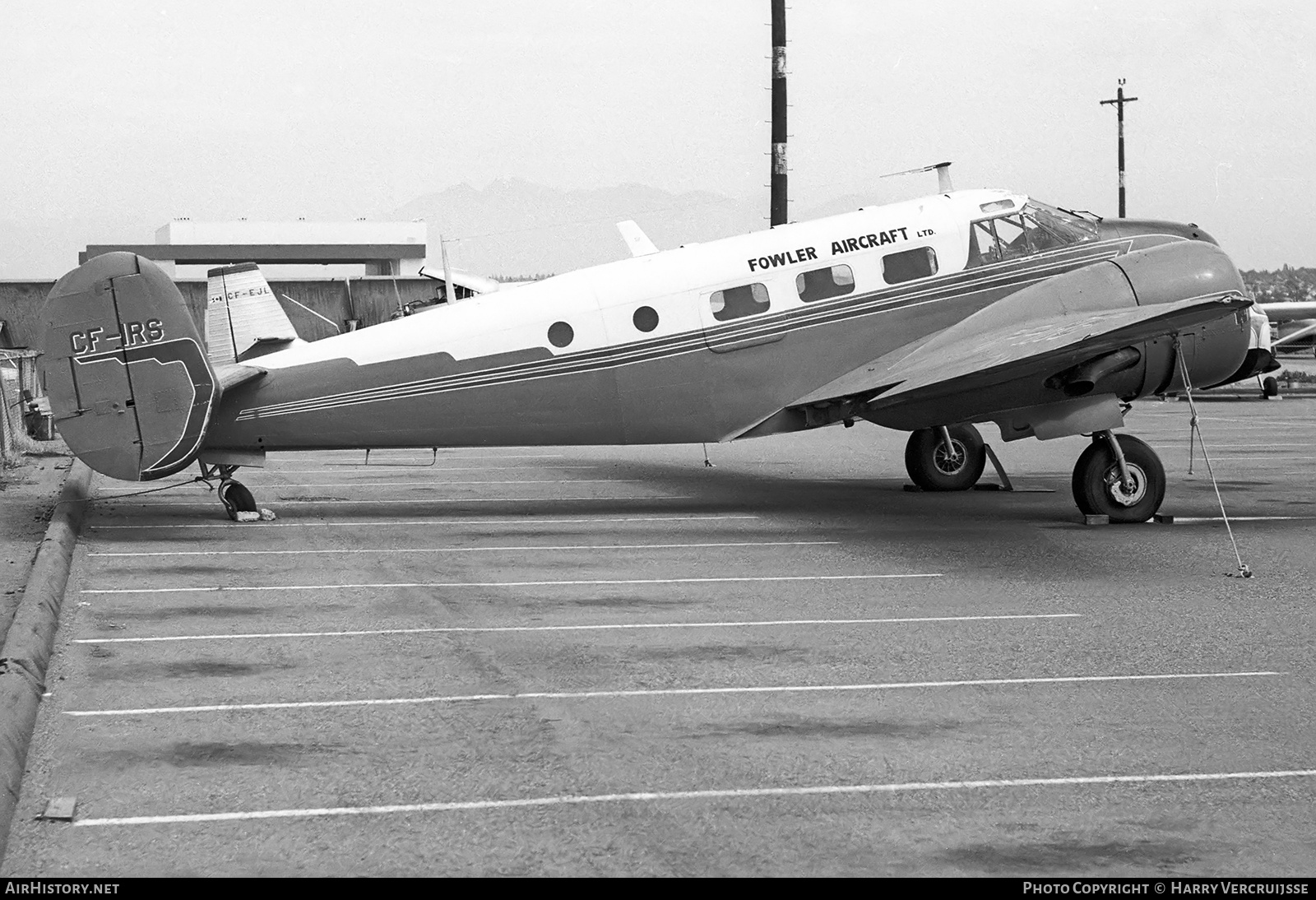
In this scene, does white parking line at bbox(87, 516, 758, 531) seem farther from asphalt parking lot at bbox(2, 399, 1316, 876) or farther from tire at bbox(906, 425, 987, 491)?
tire at bbox(906, 425, 987, 491)

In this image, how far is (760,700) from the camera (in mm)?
7656

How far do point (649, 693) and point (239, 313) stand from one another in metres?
15.0

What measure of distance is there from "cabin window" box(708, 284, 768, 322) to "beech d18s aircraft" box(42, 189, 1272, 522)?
0.02 meters

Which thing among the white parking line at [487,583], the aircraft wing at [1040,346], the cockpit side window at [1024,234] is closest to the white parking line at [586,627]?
the white parking line at [487,583]

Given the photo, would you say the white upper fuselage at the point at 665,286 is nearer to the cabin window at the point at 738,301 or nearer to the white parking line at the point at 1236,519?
the cabin window at the point at 738,301

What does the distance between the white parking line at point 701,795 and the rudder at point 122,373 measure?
8.44 m

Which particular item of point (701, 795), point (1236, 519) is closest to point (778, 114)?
point (1236, 519)

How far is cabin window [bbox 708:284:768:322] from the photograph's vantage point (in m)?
14.8

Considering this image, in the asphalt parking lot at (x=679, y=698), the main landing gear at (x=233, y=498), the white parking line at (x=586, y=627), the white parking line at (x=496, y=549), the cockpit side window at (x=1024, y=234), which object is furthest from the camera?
the cockpit side window at (x=1024, y=234)

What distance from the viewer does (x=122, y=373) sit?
13.5 metres

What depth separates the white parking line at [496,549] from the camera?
12688mm

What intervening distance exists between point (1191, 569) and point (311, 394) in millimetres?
8631
